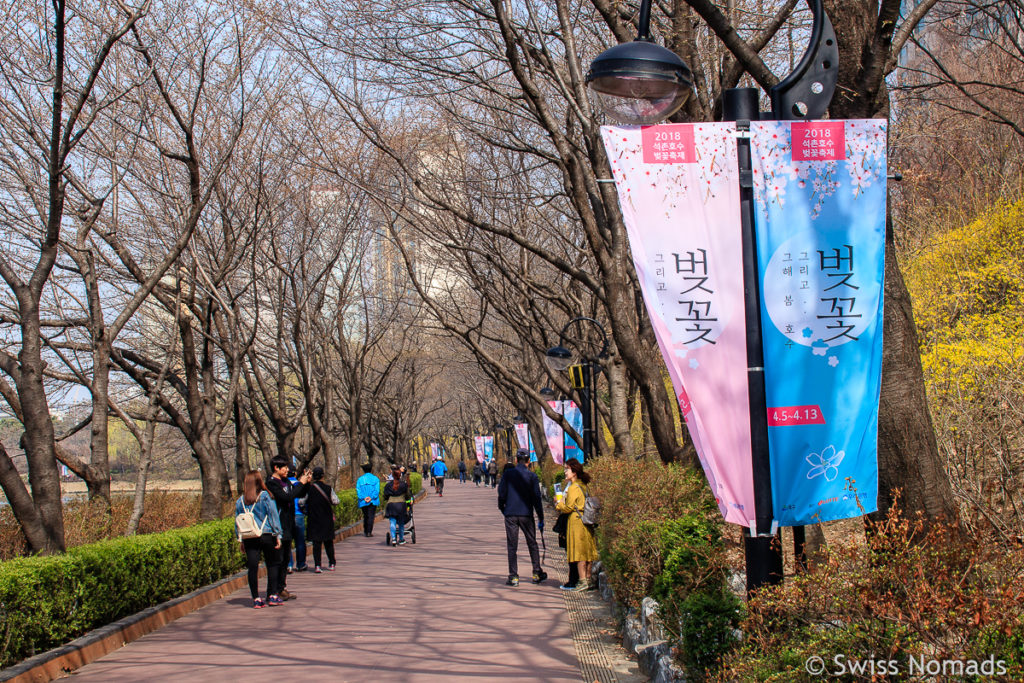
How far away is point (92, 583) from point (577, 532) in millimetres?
5612

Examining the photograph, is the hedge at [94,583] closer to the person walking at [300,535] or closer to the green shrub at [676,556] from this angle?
the person walking at [300,535]

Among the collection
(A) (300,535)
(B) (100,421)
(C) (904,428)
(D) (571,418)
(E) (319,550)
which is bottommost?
(E) (319,550)

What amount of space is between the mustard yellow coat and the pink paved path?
1.82ft

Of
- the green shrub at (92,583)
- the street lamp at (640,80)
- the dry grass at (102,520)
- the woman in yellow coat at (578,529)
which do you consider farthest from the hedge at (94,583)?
the street lamp at (640,80)

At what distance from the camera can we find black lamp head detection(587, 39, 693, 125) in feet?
18.7

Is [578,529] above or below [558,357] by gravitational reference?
below

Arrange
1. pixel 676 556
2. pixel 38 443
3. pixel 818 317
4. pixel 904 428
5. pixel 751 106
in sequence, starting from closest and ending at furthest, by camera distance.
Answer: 1. pixel 818 317
2. pixel 751 106
3. pixel 904 428
4. pixel 676 556
5. pixel 38 443

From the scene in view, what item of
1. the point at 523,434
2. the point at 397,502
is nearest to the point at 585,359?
the point at 397,502

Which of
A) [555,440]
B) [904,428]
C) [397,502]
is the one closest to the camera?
[904,428]

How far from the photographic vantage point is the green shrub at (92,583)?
25.9 feet

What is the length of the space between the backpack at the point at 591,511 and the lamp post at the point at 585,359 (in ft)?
19.9

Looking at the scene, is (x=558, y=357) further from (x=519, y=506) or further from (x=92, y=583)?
(x=92, y=583)

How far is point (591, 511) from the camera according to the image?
12.2 m

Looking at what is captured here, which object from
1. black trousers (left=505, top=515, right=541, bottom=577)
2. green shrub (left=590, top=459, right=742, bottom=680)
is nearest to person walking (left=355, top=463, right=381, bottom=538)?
black trousers (left=505, top=515, right=541, bottom=577)
